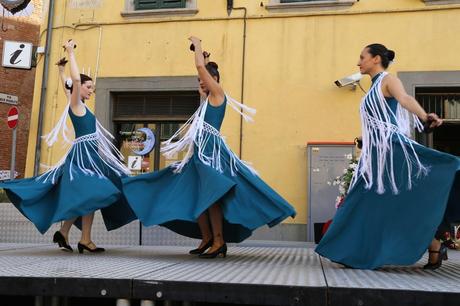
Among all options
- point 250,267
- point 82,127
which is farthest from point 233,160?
point 82,127

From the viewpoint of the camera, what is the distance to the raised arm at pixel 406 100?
127 inches

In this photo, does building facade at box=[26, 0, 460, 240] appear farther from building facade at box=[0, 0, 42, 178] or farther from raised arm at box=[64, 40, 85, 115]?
building facade at box=[0, 0, 42, 178]

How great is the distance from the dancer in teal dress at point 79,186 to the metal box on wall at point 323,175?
460 cm

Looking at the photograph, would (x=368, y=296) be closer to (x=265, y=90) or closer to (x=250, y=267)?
(x=250, y=267)

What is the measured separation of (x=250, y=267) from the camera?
10.8ft

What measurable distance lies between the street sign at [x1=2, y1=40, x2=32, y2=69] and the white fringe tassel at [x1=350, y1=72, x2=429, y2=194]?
8309 millimetres

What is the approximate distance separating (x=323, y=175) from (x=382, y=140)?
5348 mm

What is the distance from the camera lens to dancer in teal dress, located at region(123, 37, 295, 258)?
13.0 ft

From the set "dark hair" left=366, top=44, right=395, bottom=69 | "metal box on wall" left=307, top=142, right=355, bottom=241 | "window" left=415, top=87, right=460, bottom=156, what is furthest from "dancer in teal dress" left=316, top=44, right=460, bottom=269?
"window" left=415, top=87, right=460, bottom=156

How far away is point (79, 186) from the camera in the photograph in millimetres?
4469

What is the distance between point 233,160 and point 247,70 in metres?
5.41

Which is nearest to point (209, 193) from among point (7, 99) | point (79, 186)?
point (79, 186)

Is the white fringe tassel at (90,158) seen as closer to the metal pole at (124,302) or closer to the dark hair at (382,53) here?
the metal pole at (124,302)

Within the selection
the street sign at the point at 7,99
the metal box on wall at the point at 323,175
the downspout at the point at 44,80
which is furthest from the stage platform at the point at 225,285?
the street sign at the point at 7,99
